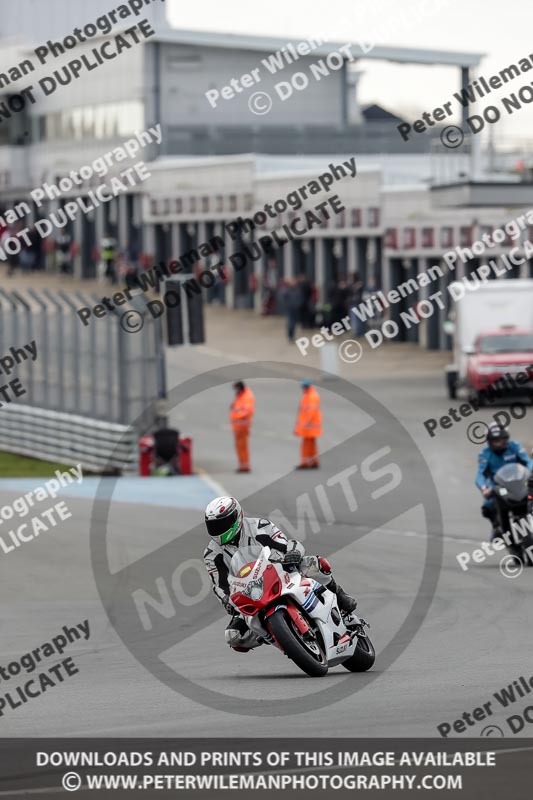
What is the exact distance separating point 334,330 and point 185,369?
21.8ft

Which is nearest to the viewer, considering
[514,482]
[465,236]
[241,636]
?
[241,636]

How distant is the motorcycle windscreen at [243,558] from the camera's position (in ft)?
35.8

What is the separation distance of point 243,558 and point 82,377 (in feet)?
64.8

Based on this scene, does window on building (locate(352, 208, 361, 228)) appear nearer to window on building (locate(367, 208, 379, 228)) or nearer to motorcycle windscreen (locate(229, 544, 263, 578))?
window on building (locate(367, 208, 379, 228))

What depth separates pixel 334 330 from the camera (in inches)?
1951

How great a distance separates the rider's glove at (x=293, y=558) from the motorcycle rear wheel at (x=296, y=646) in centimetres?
37

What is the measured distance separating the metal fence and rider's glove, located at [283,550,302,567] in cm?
1783

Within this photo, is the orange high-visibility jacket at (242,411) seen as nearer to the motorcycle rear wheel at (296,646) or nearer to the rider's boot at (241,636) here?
the rider's boot at (241,636)

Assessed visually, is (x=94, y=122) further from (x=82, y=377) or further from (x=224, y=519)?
(x=224, y=519)

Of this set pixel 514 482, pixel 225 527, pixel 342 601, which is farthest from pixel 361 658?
pixel 514 482

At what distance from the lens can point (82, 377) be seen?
30.4 m

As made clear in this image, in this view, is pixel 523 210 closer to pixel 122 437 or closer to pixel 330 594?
pixel 122 437

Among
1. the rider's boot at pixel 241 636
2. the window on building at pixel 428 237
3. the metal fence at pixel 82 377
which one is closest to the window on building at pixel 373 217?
the window on building at pixel 428 237
